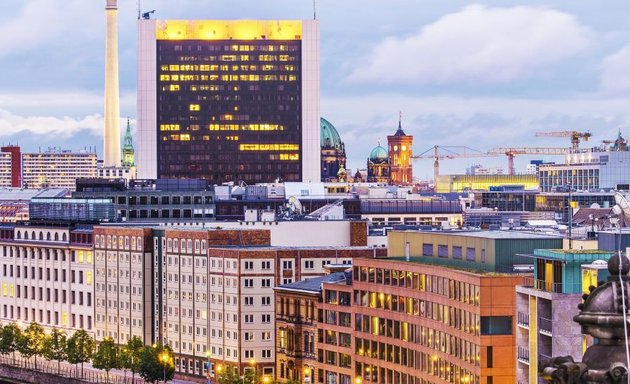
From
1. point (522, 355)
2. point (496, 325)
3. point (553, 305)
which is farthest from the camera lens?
point (496, 325)

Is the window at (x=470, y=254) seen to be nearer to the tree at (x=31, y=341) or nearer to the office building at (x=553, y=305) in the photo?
the office building at (x=553, y=305)

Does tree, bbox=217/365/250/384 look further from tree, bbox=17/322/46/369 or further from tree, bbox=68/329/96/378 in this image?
tree, bbox=17/322/46/369

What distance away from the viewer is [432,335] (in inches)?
4053

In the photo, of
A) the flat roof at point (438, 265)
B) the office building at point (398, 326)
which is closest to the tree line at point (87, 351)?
the office building at point (398, 326)

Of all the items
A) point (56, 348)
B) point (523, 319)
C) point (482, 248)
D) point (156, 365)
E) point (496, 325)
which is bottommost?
point (56, 348)

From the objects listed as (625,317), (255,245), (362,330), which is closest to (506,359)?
(362,330)

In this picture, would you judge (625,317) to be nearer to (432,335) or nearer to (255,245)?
(432,335)

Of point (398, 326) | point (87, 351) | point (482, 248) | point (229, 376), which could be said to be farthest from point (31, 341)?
point (482, 248)

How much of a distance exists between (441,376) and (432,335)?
4.19 metres

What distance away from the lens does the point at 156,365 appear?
140875mm

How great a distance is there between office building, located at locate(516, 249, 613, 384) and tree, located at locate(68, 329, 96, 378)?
77077 mm

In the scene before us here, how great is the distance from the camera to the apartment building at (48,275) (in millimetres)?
172875

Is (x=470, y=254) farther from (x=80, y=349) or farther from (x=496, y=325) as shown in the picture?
(x=80, y=349)

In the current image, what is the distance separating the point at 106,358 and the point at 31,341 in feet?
65.0
